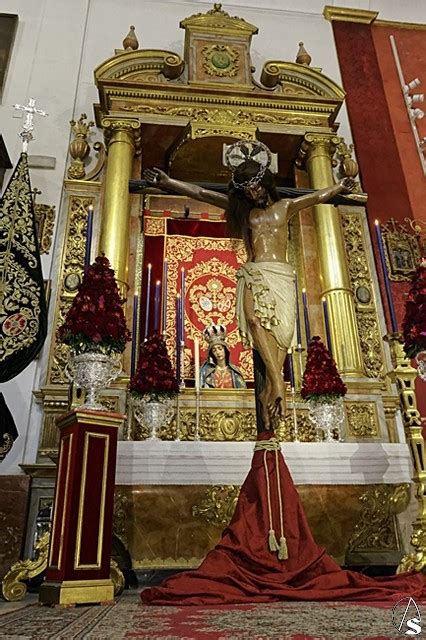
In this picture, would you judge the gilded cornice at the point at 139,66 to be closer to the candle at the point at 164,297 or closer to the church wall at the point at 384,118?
the candle at the point at 164,297

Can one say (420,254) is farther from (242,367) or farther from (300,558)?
(300,558)

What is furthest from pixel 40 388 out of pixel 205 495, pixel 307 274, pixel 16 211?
pixel 307 274

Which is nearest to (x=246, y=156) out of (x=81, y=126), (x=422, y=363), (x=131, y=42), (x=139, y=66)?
(x=422, y=363)

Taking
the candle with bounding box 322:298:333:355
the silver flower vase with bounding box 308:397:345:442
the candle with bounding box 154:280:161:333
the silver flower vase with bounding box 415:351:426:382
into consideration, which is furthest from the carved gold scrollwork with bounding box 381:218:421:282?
the silver flower vase with bounding box 415:351:426:382

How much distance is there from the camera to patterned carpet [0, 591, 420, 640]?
3.91 feet

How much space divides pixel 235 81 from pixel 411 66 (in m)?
2.20

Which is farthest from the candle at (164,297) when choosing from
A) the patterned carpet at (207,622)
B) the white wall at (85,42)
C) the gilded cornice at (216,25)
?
the patterned carpet at (207,622)

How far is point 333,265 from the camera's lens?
4.30 meters

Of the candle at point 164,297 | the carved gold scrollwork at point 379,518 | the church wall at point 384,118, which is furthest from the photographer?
the church wall at point 384,118

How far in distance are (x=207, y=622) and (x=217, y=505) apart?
57.6 inches

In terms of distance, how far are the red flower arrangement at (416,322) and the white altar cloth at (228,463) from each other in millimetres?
616

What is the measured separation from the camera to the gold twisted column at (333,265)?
159 inches

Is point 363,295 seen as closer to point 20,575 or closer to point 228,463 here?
point 228,463

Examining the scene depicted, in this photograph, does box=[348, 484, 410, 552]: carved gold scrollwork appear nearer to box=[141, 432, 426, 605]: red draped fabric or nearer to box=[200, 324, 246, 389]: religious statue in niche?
box=[141, 432, 426, 605]: red draped fabric
